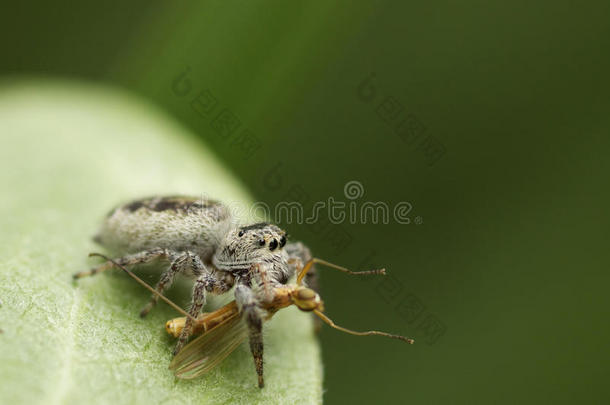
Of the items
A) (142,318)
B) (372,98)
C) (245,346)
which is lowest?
(142,318)

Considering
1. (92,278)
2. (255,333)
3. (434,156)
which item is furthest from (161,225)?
(434,156)

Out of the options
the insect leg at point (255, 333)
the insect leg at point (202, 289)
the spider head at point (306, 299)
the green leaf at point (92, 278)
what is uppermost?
the spider head at point (306, 299)

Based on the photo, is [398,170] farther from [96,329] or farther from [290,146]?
[96,329]

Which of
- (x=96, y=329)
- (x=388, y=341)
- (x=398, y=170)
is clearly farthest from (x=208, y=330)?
(x=398, y=170)

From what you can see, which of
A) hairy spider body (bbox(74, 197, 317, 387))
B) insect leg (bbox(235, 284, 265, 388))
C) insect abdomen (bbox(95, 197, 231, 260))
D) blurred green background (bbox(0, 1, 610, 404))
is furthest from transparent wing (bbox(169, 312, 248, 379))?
blurred green background (bbox(0, 1, 610, 404))

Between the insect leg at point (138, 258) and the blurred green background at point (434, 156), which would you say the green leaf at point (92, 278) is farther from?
the blurred green background at point (434, 156)

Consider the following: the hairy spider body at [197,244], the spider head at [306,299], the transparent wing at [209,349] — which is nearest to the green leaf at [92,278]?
the transparent wing at [209,349]
